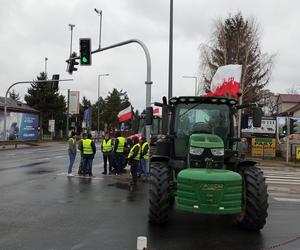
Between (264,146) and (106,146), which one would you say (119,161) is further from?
(264,146)

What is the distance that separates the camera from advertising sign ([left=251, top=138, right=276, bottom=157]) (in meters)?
35.9

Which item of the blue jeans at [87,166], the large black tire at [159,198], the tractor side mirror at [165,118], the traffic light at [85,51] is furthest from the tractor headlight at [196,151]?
the traffic light at [85,51]

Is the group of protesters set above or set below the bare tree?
below

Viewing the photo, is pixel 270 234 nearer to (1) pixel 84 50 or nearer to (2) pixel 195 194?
(2) pixel 195 194

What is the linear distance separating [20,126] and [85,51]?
133ft

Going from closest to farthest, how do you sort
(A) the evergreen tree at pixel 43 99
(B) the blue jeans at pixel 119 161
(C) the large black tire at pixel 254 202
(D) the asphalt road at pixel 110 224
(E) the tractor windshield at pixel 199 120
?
1. (D) the asphalt road at pixel 110 224
2. (C) the large black tire at pixel 254 202
3. (E) the tractor windshield at pixel 199 120
4. (B) the blue jeans at pixel 119 161
5. (A) the evergreen tree at pixel 43 99

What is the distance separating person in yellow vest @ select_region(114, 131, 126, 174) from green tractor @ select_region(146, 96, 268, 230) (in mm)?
7278

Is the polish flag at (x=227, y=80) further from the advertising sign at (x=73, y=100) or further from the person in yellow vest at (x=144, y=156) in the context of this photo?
the advertising sign at (x=73, y=100)

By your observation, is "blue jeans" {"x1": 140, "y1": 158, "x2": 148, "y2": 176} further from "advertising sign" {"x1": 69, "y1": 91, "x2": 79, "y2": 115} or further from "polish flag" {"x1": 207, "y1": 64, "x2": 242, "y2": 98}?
"advertising sign" {"x1": 69, "y1": 91, "x2": 79, "y2": 115}

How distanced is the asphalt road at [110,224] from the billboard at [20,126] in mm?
43146

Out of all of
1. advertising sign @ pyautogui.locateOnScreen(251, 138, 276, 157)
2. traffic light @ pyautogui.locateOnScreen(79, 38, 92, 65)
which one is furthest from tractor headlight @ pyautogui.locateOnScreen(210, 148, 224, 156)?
advertising sign @ pyautogui.locateOnScreen(251, 138, 276, 157)

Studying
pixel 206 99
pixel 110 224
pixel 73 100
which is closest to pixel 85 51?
pixel 206 99

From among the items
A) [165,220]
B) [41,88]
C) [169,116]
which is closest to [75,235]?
[165,220]

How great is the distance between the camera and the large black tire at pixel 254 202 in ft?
28.2
